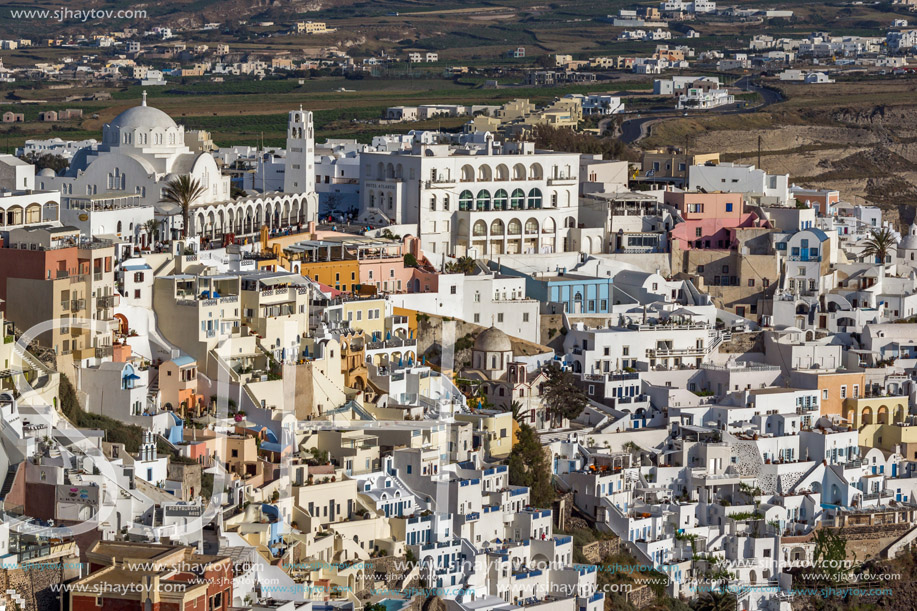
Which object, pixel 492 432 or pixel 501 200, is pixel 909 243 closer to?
pixel 501 200

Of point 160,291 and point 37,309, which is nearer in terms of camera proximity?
point 37,309

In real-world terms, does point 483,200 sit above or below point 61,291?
below

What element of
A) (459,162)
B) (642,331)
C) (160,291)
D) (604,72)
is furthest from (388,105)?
(160,291)

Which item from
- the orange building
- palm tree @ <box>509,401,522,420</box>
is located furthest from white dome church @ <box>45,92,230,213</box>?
the orange building

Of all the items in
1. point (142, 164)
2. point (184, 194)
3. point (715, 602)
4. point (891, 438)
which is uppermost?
point (142, 164)

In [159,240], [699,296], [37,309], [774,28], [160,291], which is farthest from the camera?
[774,28]

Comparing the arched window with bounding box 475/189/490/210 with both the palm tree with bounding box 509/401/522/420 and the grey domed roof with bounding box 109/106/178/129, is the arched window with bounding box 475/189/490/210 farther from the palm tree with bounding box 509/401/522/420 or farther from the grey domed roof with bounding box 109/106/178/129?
the palm tree with bounding box 509/401/522/420

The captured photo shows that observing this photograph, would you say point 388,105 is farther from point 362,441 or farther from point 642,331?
point 362,441

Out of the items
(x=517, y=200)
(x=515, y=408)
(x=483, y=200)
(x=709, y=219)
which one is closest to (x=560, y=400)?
(x=515, y=408)

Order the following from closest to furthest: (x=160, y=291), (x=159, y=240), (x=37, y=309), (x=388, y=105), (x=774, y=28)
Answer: (x=37, y=309)
(x=160, y=291)
(x=159, y=240)
(x=388, y=105)
(x=774, y=28)
